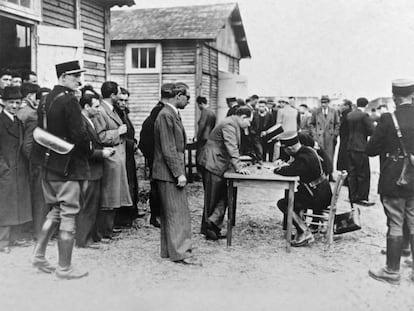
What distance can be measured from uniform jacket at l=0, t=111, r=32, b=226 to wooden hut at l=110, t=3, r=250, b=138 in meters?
11.4

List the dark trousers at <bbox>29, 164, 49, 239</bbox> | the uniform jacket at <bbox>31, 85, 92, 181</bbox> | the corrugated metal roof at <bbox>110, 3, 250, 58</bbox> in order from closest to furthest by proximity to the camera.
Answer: the uniform jacket at <bbox>31, 85, 92, 181</bbox>
the dark trousers at <bbox>29, 164, 49, 239</bbox>
the corrugated metal roof at <bbox>110, 3, 250, 58</bbox>

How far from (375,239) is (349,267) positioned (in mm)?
1419

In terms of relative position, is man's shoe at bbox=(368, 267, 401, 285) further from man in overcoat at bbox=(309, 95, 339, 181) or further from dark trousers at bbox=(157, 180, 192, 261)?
man in overcoat at bbox=(309, 95, 339, 181)

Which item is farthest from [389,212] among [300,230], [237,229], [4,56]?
[4,56]

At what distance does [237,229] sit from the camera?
6441 mm

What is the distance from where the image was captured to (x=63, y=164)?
4.15 m

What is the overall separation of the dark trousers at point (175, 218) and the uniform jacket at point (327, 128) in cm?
676

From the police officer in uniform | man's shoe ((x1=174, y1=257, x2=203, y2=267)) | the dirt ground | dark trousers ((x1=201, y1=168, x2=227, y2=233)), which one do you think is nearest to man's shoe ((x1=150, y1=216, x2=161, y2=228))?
the dirt ground

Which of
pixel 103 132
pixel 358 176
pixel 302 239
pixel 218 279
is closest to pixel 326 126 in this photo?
pixel 358 176

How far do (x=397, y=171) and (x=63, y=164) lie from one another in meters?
3.26

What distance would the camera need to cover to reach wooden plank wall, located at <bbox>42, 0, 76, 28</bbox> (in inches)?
298

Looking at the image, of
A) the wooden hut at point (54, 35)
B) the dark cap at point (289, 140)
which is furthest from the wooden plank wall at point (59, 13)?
the dark cap at point (289, 140)

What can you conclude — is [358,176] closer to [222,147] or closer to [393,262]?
[222,147]

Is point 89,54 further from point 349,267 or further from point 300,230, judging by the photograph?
point 349,267
